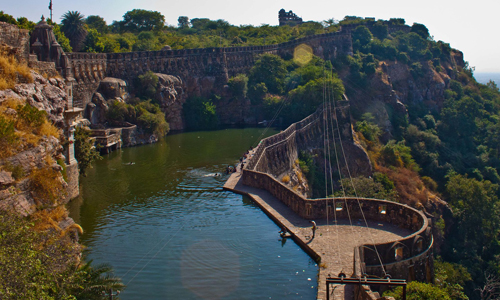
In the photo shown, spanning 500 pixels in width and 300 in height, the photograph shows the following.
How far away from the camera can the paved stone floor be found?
18.7 meters

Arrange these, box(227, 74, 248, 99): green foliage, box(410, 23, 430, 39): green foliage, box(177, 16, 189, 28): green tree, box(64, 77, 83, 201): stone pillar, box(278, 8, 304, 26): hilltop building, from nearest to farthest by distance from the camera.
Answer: box(64, 77, 83, 201): stone pillar → box(227, 74, 248, 99): green foliage → box(410, 23, 430, 39): green foliage → box(278, 8, 304, 26): hilltop building → box(177, 16, 189, 28): green tree

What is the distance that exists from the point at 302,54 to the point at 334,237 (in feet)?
222

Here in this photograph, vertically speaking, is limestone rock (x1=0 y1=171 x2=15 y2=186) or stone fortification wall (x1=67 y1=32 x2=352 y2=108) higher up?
stone fortification wall (x1=67 y1=32 x2=352 y2=108)

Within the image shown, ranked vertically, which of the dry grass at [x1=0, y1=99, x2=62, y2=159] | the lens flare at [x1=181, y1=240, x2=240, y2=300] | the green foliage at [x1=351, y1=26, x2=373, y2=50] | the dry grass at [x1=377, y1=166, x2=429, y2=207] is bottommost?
the dry grass at [x1=377, y1=166, x2=429, y2=207]

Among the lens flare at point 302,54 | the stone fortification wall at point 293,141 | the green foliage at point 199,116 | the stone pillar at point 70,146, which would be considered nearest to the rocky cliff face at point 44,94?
the stone pillar at point 70,146

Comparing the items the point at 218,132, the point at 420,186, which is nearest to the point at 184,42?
the point at 218,132

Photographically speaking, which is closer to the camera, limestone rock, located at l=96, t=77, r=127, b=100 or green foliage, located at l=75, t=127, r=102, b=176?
green foliage, located at l=75, t=127, r=102, b=176

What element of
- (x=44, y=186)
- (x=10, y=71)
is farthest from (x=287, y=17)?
(x=44, y=186)

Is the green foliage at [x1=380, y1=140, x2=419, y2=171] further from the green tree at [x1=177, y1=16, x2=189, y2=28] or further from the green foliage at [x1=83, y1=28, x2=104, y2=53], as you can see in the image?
the green tree at [x1=177, y1=16, x2=189, y2=28]

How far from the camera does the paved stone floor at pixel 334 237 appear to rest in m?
18.7

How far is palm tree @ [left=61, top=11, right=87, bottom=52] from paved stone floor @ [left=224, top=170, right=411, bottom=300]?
1987 inches

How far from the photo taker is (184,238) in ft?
80.2

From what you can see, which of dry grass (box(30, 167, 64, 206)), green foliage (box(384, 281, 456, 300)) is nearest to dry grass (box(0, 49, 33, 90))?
dry grass (box(30, 167, 64, 206))

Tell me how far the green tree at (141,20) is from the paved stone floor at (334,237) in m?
82.9
